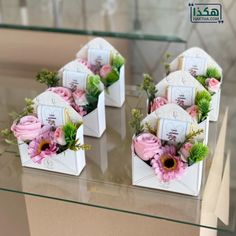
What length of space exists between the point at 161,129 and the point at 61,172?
182 mm

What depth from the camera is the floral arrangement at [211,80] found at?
850 millimetres

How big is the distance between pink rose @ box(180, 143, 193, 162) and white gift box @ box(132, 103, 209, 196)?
0.05 feet

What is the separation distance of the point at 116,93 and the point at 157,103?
150 mm

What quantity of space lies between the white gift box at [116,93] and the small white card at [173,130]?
228mm

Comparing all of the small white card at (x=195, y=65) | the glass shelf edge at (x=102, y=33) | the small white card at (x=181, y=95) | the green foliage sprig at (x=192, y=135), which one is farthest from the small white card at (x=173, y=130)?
the glass shelf edge at (x=102, y=33)

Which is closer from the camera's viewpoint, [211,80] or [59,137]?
[59,137]

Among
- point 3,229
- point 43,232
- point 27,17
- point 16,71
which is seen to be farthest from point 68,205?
point 27,17

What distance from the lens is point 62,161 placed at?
2.49 feet

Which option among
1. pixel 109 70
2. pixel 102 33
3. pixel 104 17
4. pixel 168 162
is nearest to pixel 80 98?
pixel 109 70

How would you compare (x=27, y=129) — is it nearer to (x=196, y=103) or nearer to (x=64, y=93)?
(x=64, y=93)

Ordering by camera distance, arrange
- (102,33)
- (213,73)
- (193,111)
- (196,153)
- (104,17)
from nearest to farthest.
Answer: (196,153) < (193,111) < (213,73) < (102,33) < (104,17)

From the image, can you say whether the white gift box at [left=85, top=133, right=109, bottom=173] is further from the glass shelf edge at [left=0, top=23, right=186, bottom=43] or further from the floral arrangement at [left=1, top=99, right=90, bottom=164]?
the glass shelf edge at [left=0, top=23, right=186, bottom=43]

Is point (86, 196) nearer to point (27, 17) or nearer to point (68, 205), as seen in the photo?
point (68, 205)

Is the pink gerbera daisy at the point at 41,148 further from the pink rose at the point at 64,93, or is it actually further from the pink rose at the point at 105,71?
the pink rose at the point at 105,71
